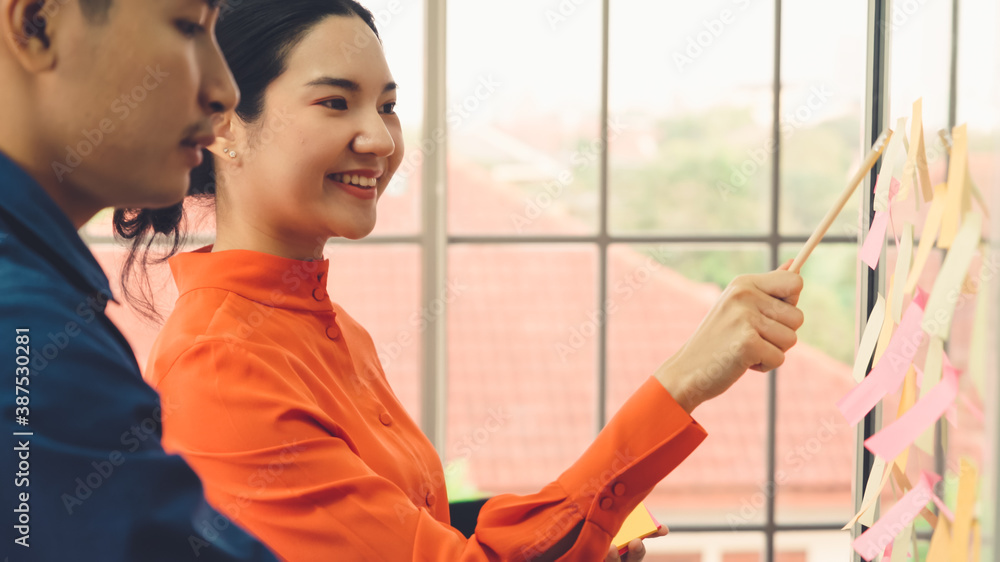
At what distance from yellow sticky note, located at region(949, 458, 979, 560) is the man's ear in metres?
0.64

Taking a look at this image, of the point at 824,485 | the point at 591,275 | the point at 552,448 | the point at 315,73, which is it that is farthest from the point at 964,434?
the point at 824,485

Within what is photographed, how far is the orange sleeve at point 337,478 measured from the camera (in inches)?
34.2

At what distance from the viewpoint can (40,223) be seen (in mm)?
456

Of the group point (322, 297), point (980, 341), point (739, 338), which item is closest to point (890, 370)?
point (739, 338)

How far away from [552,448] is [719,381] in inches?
93.3

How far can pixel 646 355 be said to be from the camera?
2934 mm

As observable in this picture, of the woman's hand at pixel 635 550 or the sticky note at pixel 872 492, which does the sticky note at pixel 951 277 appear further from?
the woman's hand at pixel 635 550

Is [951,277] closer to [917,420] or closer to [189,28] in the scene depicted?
[917,420]

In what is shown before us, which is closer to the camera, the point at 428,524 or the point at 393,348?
→ the point at 428,524

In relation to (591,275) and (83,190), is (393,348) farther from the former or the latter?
(83,190)

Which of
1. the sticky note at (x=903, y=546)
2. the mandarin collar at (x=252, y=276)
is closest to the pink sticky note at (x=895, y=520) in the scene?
the sticky note at (x=903, y=546)

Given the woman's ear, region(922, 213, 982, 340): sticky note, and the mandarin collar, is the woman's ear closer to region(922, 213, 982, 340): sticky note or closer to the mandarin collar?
the mandarin collar

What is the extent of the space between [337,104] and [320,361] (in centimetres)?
30

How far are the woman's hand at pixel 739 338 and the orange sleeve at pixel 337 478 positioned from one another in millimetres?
29
